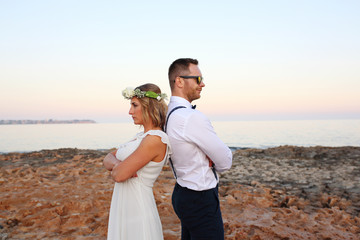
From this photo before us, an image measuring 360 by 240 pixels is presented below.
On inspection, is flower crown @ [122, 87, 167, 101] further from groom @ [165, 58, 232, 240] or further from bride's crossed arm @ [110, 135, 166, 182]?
bride's crossed arm @ [110, 135, 166, 182]

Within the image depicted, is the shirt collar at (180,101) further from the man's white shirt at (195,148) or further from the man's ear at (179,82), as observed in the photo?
the man's ear at (179,82)

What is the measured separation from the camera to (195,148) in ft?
7.30

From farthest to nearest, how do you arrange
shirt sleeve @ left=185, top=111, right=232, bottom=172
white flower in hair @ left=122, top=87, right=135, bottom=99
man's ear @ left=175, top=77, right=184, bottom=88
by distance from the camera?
1. white flower in hair @ left=122, top=87, right=135, bottom=99
2. man's ear @ left=175, top=77, right=184, bottom=88
3. shirt sleeve @ left=185, top=111, right=232, bottom=172

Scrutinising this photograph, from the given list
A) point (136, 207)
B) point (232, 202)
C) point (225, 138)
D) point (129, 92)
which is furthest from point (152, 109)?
point (225, 138)

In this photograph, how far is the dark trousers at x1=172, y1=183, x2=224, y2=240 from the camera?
2219mm

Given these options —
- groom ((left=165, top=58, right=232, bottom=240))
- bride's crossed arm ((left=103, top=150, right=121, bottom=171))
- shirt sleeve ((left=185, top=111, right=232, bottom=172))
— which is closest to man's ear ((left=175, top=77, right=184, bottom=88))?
groom ((left=165, top=58, right=232, bottom=240))

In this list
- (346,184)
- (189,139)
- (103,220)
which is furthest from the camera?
(346,184)

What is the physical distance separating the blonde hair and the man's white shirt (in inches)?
7.9

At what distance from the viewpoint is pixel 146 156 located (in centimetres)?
229

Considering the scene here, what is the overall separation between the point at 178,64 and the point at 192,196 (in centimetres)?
114

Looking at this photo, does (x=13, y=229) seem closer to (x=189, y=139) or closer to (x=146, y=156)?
(x=146, y=156)

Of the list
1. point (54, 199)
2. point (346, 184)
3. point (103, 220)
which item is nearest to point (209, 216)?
point (103, 220)

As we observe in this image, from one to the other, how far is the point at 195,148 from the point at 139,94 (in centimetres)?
73

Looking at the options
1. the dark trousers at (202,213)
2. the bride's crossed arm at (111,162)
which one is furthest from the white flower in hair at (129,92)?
the dark trousers at (202,213)
